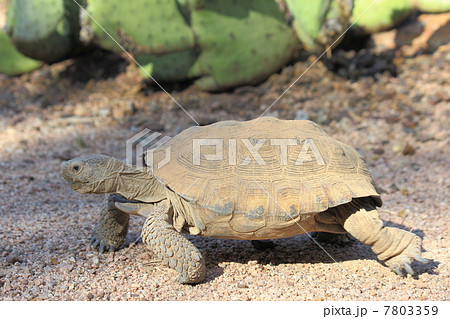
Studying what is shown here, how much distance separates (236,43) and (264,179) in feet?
12.5

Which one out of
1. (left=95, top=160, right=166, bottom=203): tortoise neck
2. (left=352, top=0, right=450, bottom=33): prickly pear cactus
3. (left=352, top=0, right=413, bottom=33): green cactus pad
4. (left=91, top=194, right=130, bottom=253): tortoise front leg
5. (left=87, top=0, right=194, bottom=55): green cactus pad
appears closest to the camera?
(left=95, top=160, right=166, bottom=203): tortoise neck

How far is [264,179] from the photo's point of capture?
2.81 meters

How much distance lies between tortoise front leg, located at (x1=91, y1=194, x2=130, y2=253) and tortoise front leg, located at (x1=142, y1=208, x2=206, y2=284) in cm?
50

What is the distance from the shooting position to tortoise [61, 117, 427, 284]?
2758 millimetres

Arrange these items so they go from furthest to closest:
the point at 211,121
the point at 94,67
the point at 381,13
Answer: the point at 94,67 → the point at 381,13 → the point at 211,121

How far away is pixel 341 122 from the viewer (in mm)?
5699

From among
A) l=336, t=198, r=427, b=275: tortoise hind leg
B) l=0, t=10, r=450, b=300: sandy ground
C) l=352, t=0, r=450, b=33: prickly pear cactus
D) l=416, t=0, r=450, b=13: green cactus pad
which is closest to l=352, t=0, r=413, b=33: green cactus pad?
l=352, t=0, r=450, b=33: prickly pear cactus

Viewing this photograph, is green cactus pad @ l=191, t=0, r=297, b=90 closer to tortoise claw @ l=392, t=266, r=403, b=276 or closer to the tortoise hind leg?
the tortoise hind leg

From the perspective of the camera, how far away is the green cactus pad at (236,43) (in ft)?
20.3

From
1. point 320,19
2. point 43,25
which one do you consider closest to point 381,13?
point 320,19

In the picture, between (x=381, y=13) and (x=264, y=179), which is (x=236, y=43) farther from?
(x=264, y=179)

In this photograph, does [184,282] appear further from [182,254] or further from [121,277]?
[121,277]

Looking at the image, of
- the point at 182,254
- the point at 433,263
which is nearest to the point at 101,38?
the point at 182,254

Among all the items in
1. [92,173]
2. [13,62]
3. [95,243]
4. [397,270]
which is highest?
[13,62]
